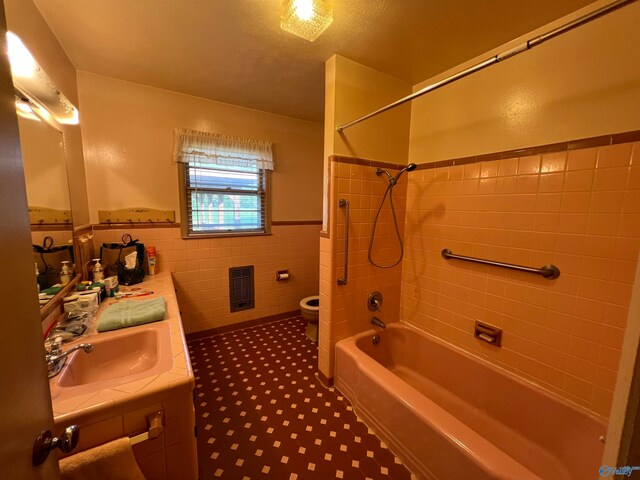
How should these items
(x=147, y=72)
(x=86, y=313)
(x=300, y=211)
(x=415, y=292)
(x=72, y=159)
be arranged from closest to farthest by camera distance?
(x=86, y=313), (x=72, y=159), (x=147, y=72), (x=415, y=292), (x=300, y=211)

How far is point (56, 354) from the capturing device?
0.94 metres

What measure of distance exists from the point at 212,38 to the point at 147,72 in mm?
814

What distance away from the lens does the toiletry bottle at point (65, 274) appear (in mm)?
1415

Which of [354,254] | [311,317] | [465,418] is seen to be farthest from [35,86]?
[465,418]

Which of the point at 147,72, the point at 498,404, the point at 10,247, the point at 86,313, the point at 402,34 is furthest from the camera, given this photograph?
the point at 147,72

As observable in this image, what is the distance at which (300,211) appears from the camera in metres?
3.05

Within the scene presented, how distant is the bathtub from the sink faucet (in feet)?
4.64

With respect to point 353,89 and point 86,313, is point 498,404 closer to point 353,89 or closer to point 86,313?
point 353,89

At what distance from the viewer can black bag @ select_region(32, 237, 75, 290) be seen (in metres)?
1.20

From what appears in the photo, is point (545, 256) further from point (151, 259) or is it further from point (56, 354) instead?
point (151, 259)

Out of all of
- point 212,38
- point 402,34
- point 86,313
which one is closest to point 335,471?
point 86,313

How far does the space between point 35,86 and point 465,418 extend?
3.08m

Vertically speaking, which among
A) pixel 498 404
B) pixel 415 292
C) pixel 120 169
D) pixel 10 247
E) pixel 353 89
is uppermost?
pixel 353 89

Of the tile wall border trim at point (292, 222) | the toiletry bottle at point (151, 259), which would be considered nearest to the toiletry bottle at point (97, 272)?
the toiletry bottle at point (151, 259)
